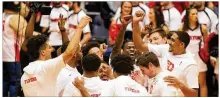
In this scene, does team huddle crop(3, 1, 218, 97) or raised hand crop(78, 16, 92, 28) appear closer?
team huddle crop(3, 1, 218, 97)

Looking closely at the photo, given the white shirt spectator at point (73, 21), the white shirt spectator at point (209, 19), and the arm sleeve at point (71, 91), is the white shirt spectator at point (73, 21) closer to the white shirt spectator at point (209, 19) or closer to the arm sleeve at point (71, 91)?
the white shirt spectator at point (209, 19)

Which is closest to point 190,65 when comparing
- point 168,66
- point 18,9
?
point 168,66

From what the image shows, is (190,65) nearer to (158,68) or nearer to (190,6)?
(158,68)

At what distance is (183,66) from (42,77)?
5.27 ft

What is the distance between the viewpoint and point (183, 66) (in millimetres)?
7633

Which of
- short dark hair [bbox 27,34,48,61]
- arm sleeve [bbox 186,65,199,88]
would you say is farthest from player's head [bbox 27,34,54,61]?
arm sleeve [bbox 186,65,199,88]

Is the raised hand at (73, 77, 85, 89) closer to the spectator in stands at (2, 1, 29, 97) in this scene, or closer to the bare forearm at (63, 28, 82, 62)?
the bare forearm at (63, 28, 82, 62)

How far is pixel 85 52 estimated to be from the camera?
7.96 metres

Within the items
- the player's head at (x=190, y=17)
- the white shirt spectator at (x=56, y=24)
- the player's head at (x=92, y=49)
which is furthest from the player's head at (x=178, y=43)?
the white shirt spectator at (x=56, y=24)

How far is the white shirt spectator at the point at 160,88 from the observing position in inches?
262

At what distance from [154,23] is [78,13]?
1339 millimetres

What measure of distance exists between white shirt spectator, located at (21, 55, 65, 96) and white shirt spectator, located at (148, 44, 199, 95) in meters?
1.34

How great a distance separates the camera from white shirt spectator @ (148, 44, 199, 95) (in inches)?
297

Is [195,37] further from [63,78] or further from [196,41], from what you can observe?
[63,78]
